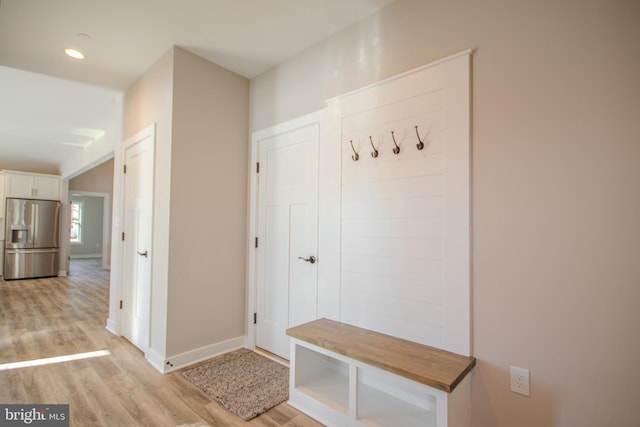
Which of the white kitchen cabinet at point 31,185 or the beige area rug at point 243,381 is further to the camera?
the white kitchen cabinet at point 31,185

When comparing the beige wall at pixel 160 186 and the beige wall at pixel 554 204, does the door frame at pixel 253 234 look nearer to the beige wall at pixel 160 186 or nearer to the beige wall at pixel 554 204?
the beige wall at pixel 160 186

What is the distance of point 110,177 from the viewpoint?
8.69m

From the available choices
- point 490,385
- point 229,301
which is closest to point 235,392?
point 229,301

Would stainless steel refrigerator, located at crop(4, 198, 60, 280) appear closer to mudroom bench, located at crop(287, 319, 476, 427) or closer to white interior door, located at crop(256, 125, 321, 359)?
white interior door, located at crop(256, 125, 321, 359)

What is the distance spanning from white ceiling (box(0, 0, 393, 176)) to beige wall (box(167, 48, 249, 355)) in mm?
275

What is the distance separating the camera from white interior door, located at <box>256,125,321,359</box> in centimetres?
252

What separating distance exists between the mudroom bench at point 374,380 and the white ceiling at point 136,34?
7.18 ft

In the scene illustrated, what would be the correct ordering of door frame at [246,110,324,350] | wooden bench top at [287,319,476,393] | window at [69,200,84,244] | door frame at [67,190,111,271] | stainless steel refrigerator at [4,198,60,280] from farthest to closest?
window at [69,200,84,244], door frame at [67,190,111,271], stainless steel refrigerator at [4,198,60,280], door frame at [246,110,324,350], wooden bench top at [287,319,476,393]

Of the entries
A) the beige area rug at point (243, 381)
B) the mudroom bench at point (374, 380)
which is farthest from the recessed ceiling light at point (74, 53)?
the mudroom bench at point (374, 380)

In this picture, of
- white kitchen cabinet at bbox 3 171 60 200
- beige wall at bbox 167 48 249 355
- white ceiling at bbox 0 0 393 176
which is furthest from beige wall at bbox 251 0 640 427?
white kitchen cabinet at bbox 3 171 60 200

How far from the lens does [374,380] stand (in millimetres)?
2006

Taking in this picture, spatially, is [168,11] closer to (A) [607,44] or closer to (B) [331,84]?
(B) [331,84]

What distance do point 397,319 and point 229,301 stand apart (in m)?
1.67

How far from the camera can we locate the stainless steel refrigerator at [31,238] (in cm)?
644
